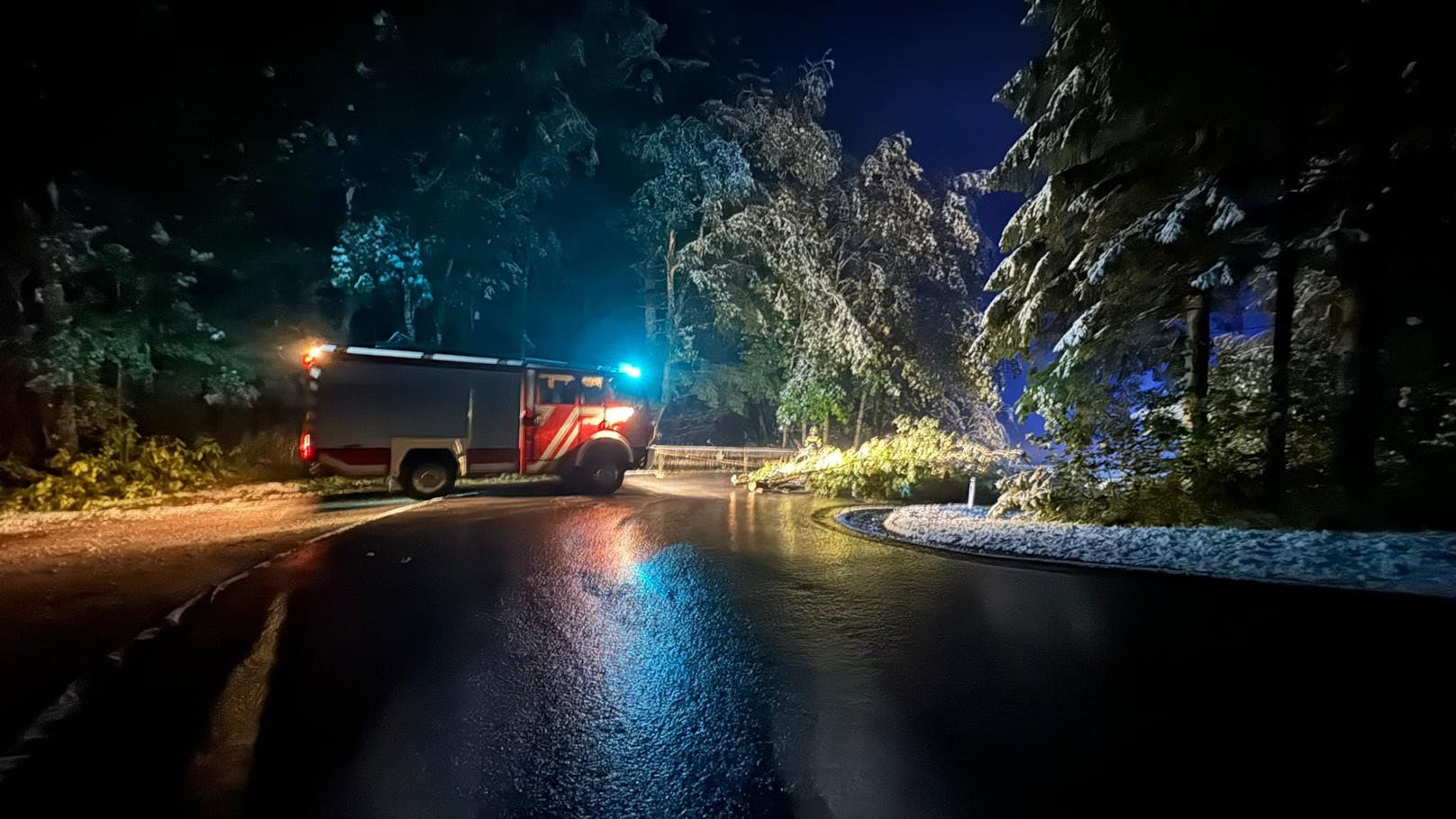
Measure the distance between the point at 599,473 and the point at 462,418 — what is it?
311 centimetres

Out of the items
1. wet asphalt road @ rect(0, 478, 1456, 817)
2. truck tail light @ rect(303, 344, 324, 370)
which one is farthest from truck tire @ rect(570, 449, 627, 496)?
wet asphalt road @ rect(0, 478, 1456, 817)

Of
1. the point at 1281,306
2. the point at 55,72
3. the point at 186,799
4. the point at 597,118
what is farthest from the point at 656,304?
the point at 186,799

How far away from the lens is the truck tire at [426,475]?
43.7 ft

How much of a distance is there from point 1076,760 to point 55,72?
1629 cm

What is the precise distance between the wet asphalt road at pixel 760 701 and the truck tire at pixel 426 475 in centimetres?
650

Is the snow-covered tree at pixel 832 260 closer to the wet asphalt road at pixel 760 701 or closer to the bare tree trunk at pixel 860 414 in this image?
the bare tree trunk at pixel 860 414

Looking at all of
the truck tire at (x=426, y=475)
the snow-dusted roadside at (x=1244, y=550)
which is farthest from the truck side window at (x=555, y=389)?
the snow-dusted roadside at (x=1244, y=550)

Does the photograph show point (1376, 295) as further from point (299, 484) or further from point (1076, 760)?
point (299, 484)

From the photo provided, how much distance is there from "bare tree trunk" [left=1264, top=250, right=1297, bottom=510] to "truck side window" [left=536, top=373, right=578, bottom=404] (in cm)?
1222

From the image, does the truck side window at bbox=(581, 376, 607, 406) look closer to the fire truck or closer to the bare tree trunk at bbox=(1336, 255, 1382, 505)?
the fire truck

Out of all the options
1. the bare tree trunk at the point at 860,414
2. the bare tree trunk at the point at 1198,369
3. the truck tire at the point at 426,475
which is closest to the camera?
the bare tree trunk at the point at 1198,369

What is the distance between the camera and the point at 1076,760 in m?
3.28

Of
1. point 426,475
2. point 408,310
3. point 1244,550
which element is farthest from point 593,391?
point 1244,550

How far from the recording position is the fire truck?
12.4 meters
